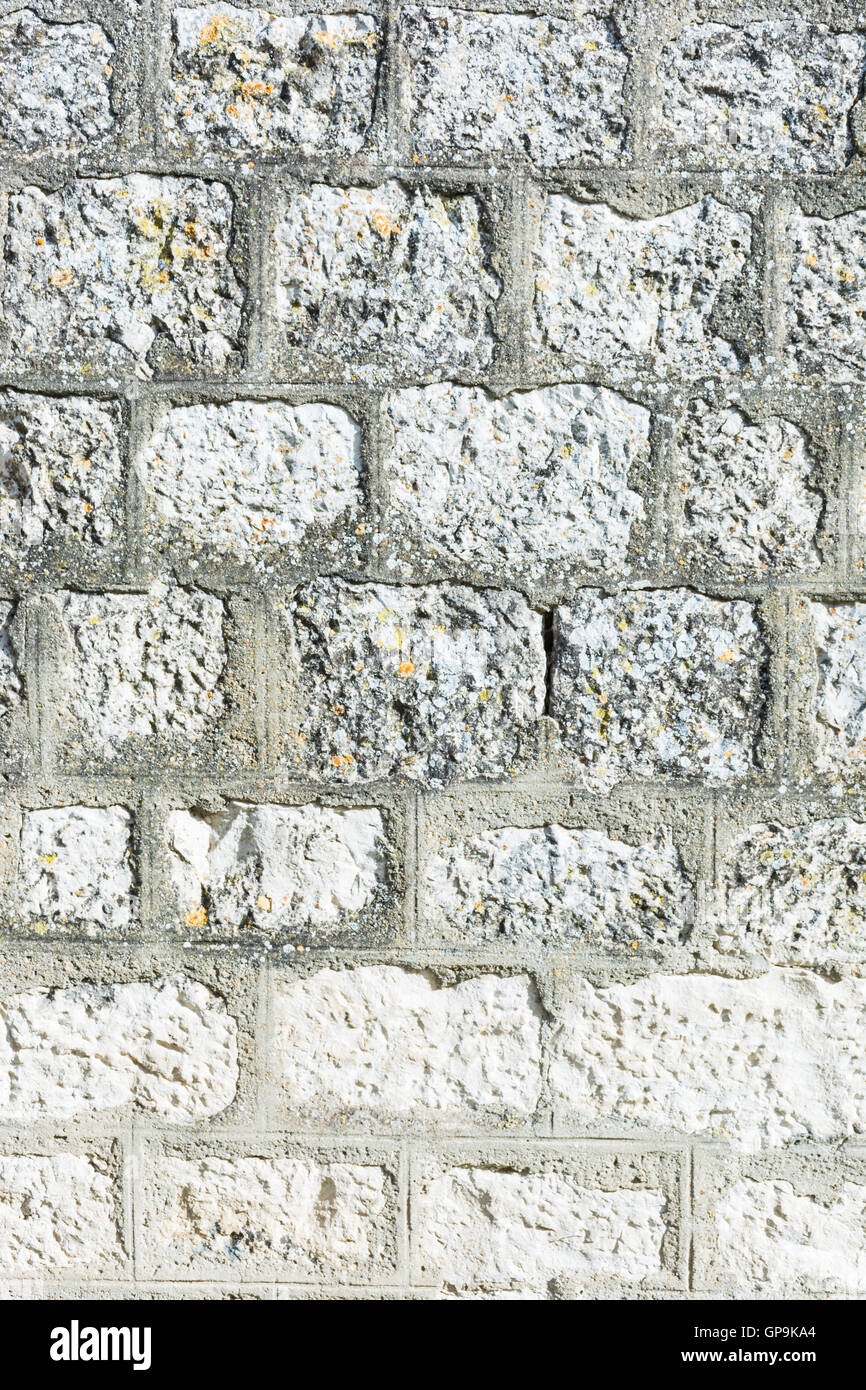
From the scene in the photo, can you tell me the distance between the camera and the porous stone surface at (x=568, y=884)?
4.62 feet

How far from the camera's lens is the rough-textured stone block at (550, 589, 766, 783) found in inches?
54.8

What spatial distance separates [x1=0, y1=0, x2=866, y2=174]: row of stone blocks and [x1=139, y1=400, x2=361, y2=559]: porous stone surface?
0.39 metres

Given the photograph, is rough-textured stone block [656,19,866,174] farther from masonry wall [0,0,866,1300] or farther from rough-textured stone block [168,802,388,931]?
rough-textured stone block [168,802,388,931]

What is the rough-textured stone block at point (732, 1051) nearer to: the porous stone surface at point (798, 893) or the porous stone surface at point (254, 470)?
the porous stone surface at point (798, 893)

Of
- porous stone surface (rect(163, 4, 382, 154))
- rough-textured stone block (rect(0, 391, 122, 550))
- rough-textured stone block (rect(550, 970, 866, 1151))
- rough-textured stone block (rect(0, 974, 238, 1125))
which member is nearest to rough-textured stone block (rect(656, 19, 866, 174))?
porous stone surface (rect(163, 4, 382, 154))

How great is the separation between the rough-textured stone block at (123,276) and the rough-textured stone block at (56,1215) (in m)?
1.23

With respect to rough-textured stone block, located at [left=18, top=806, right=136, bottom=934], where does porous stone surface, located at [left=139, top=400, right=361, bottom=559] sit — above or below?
above

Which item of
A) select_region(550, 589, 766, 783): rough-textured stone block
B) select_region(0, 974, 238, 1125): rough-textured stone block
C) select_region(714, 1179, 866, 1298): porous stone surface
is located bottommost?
select_region(714, 1179, 866, 1298): porous stone surface

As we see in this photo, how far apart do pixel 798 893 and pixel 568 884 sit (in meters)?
0.35

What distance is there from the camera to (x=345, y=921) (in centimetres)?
143

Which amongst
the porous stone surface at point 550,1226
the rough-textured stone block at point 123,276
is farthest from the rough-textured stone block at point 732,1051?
the rough-textured stone block at point 123,276

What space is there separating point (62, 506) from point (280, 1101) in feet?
3.18

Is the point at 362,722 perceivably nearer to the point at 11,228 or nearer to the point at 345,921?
the point at 345,921

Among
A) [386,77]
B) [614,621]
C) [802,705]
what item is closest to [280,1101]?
[614,621]
